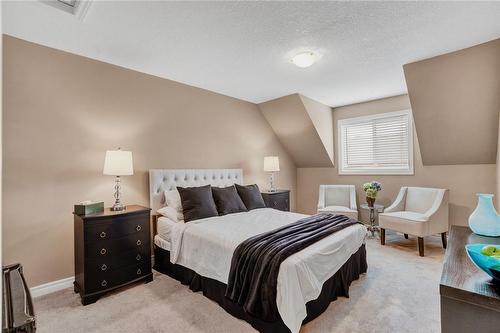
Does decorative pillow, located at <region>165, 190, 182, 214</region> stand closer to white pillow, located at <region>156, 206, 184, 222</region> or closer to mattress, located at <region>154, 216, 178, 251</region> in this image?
white pillow, located at <region>156, 206, 184, 222</region>

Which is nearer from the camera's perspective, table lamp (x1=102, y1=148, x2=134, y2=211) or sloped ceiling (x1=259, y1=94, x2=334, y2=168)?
table lamp (x1=102, y1=148, x2=134, y2=211)

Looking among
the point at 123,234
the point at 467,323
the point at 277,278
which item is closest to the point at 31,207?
the point at 123,234

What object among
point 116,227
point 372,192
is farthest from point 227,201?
point 372,192

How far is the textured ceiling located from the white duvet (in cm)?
194

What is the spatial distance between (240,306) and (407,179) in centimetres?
393

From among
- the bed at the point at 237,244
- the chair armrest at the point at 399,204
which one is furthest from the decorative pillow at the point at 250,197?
the chair armrest at the point at 399,204

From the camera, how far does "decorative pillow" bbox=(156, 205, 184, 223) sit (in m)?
3.22

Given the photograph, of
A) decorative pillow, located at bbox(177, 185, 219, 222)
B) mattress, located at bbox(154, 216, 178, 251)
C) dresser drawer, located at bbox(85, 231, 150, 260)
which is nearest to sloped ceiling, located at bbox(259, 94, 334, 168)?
decorative pillow, located at bbox(177, 185, 219, 222)

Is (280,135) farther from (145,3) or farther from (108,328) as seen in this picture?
(108,328)

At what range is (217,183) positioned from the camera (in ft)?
14.1

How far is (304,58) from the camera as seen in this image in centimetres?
304

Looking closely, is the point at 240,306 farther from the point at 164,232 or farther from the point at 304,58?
the point at 304,58

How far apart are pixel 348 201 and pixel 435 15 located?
3.41m

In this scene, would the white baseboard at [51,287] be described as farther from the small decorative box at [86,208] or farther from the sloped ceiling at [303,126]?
the sloped ceiling at [303,126]
